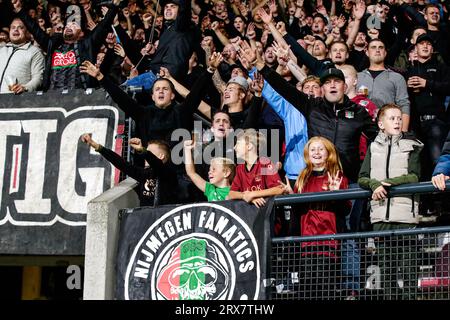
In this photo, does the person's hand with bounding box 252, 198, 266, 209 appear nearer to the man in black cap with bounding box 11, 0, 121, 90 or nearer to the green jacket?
the green jacket

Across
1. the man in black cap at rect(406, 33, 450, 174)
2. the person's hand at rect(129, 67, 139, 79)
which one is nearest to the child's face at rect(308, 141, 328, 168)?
the man in black cap at rect(406, 33, 450, 174)

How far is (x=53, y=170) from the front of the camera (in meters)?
11.2

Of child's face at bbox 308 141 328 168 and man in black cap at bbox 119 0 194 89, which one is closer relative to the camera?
child's face at bbox 308 141 328 168

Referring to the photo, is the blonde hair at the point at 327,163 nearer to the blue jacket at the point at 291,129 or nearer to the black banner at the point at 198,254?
the black banner at the point at 198,254

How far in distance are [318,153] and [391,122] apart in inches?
28.8

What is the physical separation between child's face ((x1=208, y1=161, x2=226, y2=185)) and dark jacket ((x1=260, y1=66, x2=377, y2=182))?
99 centimetres

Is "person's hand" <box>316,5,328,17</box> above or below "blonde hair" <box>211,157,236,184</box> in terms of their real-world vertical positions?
above

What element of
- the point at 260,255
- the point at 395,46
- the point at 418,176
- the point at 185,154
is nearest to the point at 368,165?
the point at 418,176

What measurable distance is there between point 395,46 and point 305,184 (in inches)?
180

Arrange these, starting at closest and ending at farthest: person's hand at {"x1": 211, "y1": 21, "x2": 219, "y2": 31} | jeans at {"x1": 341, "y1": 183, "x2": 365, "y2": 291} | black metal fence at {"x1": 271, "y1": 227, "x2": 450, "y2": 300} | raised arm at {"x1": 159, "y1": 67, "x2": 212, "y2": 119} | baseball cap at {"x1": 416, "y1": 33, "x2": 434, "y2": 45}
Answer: black metal fence at {"x1": 271, "y1": 227, "x2": 450, "y2": 300} < jeans at {"x1": 341, "y1": 183, "x2": 365, "y2": 291} < baseball cap at {"x1": 416, "y1": 33, "x2": 434, "y2": 45} < raised arm at {"x1": 159, "y1": 67, "x2": 212, "y2": 119} < person's hand at {"x1": 211, "y1": 21, "x2": 219, "y2": 31}

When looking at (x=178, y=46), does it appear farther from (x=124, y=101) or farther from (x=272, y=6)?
(x=272, y=6)

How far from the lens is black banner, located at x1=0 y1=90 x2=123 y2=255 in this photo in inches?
432

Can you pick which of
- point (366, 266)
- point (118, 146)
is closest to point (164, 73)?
point (118, 146)

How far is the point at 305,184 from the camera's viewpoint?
29.0 feet
